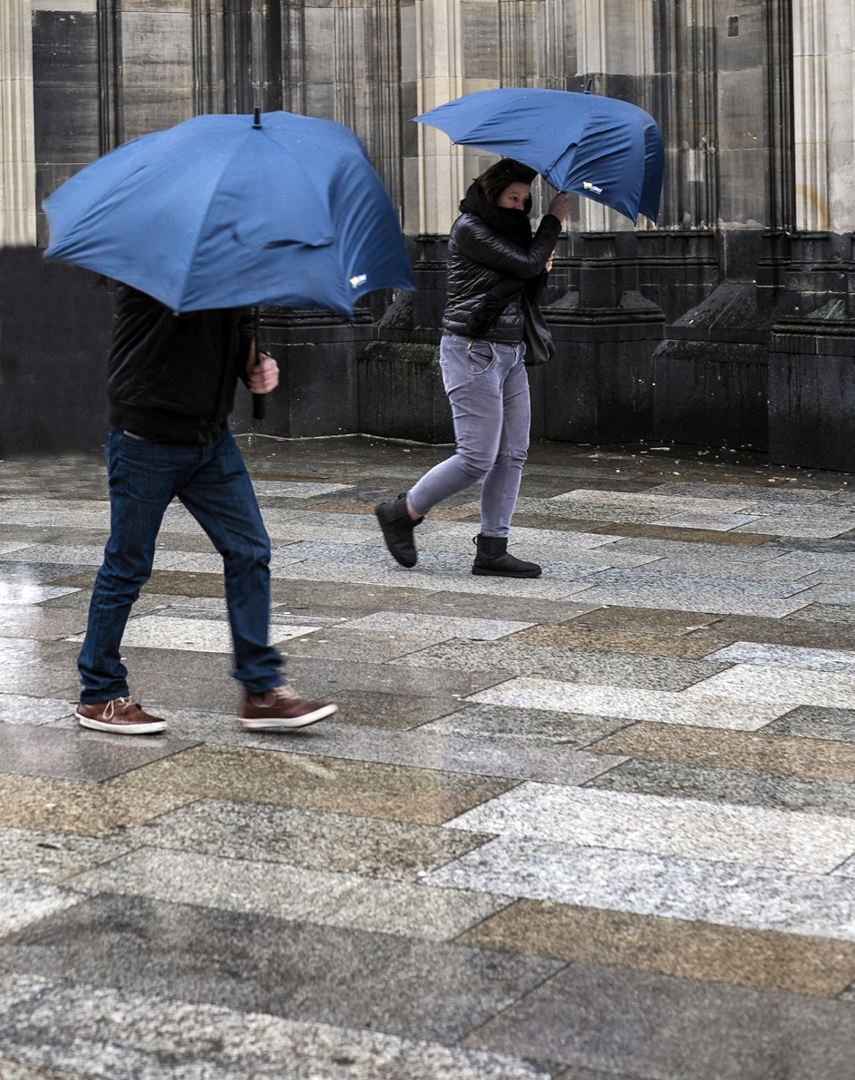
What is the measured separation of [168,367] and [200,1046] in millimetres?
2351

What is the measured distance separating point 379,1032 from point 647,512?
656 centimetres

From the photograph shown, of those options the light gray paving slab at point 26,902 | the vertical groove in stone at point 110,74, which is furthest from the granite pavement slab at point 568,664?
the vertical groove in stone at point 110,74

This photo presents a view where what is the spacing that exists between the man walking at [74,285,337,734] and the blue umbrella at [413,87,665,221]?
216 centimetres

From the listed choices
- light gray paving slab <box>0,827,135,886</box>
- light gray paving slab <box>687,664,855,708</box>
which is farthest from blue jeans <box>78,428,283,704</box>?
light gray paving slab <box>687,664,855,708</box>

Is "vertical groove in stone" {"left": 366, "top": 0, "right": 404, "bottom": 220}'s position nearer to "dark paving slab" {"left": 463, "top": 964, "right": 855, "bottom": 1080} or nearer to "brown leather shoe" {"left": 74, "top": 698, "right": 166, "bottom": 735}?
"brown leather shoe" {"left": 74, "top": 698, "right": 166, "bottom": 735}

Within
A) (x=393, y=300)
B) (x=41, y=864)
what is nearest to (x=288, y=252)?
(x=41, y=864)

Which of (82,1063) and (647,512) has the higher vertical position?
(647,512)

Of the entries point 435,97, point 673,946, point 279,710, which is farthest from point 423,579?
point 435,97

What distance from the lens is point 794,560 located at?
322 inches

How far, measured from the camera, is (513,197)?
24.7 ft

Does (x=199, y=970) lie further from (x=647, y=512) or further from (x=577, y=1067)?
(x=647, y=512)

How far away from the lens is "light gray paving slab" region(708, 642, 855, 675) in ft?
20.4

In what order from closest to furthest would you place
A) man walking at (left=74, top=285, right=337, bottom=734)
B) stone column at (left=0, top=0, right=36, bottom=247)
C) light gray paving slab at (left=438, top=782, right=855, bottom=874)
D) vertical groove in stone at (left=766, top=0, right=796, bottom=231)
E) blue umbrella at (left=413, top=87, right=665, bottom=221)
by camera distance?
light gray paving slab at (left=438, top=782, right=855, bottom=874) → man walking at (left=74, top=285, right=337, bottom=734) → blue umbrella at (left=413, top=87, right=665, bottom=221) → vertical groove in stone at (left=766, top=0, right=796, bottom=231) → stone column at (left=0, top=0, right=36, bottom=247)

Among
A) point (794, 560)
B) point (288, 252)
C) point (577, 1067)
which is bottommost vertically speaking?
point (577, 1067)
